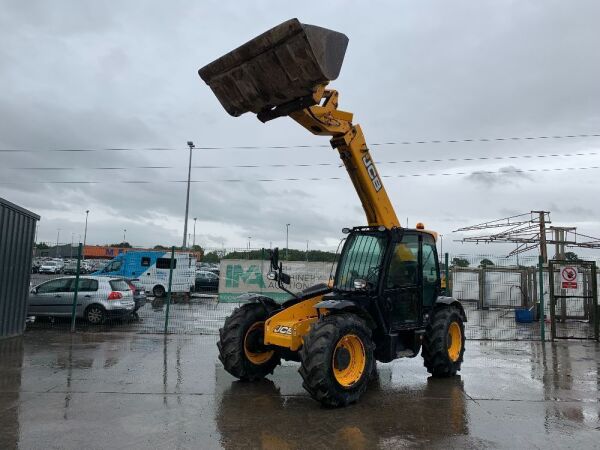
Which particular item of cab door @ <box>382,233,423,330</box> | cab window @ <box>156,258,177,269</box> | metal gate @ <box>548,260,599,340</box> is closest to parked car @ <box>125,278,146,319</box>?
cab window @ <box>156,258,177,269</box>

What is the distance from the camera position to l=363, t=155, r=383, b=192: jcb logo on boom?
761 centimetres

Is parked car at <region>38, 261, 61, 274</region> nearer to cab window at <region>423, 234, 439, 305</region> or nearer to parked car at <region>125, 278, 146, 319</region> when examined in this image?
parked car at <region>125, 278, 146, 319</region>

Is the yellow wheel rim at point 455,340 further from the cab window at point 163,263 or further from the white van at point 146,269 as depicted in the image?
the cab window at point 163,263

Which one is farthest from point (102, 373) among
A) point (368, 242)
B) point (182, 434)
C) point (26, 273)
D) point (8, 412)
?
point (26, 273)

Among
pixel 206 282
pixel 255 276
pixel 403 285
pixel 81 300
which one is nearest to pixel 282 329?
pixel 403 285

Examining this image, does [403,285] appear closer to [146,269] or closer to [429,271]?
[429,271]

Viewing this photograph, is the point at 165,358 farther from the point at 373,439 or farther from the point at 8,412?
the point at 373,439

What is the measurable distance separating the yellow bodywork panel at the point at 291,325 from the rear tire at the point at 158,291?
18.3 metres

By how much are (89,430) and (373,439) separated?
2.98 meters

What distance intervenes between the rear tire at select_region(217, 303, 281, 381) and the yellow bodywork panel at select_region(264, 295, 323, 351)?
54 cm

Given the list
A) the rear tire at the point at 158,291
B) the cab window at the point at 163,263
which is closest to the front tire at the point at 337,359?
the cab window at the point at 163,263

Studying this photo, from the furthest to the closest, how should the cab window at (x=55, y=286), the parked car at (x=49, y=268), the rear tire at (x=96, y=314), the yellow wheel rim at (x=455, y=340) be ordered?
1. the parked car at (x=49, y=268)
2. the cab window at (x=55, y=286)
3. the rear tire at (x=96, y=314)
4. the yellow wheel rim at (x=455, y=340)

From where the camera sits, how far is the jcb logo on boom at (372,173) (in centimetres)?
761

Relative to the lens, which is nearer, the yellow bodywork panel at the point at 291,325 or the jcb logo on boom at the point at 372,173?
the yellow bodywork panel at the point at 291,325
